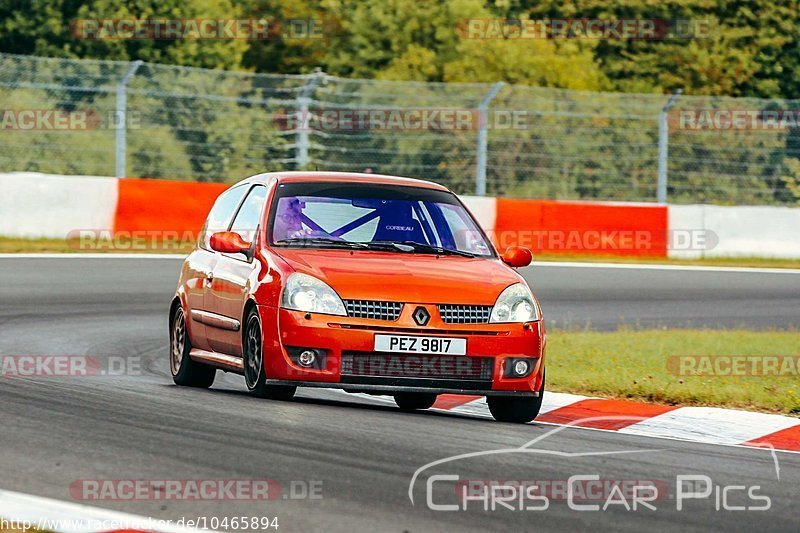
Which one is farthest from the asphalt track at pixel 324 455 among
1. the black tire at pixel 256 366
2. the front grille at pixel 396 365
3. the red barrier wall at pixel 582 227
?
the red barrier wall at pixel 582 227

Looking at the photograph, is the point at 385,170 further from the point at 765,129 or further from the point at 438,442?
the point at 438,442

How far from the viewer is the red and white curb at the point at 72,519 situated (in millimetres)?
5594

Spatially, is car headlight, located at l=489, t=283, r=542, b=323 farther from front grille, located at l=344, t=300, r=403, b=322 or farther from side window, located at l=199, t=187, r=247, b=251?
side window, located at l=199, t=187, r=247, b=251

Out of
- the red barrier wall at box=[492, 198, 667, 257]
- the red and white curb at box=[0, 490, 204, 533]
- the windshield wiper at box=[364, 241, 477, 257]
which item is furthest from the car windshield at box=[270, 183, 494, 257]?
the red barrier wall at box=[492, 198, 667, 257]

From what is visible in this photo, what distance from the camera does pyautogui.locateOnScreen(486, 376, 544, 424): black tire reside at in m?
9.40

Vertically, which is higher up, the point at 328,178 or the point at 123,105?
the point at 328,178

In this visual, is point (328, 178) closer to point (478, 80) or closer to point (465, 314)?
point (465, 314)

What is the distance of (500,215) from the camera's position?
2411cm

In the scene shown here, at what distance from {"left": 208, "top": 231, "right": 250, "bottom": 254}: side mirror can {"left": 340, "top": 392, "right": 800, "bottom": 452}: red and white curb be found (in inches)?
64.5

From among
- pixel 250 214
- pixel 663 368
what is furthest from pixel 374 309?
pixel 663 368

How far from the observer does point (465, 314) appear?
9.09 metres

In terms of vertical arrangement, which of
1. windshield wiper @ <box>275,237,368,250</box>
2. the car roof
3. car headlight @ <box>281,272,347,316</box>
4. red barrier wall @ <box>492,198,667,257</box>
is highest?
the car roof

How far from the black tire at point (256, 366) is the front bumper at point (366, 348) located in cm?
10

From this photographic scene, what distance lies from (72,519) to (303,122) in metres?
18.8
